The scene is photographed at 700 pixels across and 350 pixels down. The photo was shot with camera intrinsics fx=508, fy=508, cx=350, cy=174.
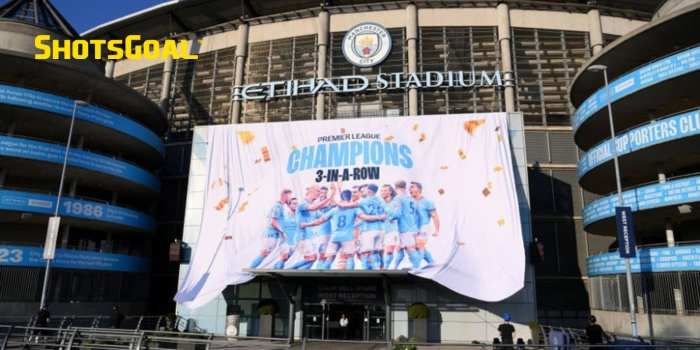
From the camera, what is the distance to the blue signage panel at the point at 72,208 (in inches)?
1160

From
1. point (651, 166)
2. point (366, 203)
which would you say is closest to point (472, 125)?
point (366, 203)

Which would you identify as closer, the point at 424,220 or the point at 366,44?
the point at 424,220

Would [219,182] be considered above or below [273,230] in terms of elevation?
above

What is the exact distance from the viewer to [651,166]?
2927 centimetres

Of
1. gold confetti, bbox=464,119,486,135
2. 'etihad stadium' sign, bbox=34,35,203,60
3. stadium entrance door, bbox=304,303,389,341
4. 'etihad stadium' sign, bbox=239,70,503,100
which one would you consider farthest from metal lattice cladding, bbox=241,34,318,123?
stadium entrance door, bbox=304,303,389,341

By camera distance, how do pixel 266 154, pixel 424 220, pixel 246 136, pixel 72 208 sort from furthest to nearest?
pixel 72 208 < pixel 246 136 < pixel 266 154 < pixel 424 220

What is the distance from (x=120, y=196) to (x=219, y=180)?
17397mm

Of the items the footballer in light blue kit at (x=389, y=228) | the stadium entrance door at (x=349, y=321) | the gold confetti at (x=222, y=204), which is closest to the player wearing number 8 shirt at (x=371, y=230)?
the footballer in light blue kit at (x=389, y=228)

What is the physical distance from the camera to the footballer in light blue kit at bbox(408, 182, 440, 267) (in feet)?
78.8

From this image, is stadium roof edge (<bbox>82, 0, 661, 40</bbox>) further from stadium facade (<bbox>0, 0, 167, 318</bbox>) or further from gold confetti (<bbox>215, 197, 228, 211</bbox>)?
gold confetti (<bbox>215, 197, 228, 211</bbox>)

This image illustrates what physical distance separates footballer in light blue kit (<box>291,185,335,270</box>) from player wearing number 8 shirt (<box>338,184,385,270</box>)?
→ 1.42 meters

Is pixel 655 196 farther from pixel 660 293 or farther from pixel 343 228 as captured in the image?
pixel 343 228

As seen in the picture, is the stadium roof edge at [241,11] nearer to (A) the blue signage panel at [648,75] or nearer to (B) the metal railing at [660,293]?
(A) the blue signage panel at [648,75]

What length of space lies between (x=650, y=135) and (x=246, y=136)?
836 inches
